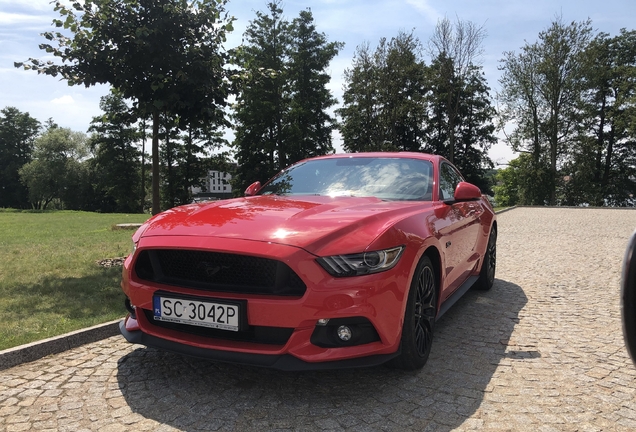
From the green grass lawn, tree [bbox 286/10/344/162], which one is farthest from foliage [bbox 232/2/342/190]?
the green grass lawn

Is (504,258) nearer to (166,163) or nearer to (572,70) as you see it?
(572,70)

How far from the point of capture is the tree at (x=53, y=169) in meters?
55.6

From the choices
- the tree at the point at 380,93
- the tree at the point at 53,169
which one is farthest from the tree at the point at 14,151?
the tree at the point at 380,93

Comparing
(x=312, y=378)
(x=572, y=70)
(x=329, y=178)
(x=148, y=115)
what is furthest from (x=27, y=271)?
(x=572, y=70)

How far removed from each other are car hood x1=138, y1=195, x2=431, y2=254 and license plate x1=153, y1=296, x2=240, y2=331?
395mm

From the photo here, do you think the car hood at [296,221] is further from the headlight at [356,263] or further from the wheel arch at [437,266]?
the wheel arch at [437,266]

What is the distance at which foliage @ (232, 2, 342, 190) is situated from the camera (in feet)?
117

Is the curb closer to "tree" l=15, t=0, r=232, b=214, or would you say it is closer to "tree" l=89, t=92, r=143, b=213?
"tree" l=15, t=0, r=232, b=214

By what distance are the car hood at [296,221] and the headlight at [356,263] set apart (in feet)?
0.15

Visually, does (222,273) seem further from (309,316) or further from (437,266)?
(437,266)

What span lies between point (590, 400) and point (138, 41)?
5903 millimetres

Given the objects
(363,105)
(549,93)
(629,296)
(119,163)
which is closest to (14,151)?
(119,163)

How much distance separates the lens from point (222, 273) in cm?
269

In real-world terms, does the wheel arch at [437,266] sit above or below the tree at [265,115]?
below
